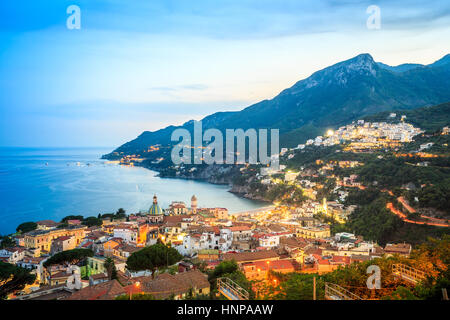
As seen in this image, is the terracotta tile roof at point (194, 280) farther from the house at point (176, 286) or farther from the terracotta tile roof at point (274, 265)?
the terracotta tile roof at point (274, 265)

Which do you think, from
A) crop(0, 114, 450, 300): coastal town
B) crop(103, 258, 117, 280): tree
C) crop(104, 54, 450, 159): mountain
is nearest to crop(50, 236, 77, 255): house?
crop(0, 114, 450, 300): coastal town

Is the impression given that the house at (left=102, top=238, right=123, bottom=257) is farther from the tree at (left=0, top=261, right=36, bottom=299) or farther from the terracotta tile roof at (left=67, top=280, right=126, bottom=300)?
the terracotta tile roof at (left=67, top=280, right=126, bottom=300)

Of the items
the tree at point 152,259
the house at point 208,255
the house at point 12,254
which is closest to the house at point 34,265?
the house at point 12,254

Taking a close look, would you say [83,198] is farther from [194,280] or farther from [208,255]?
[194,280]

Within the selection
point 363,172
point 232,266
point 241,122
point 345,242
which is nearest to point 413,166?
point 363,172

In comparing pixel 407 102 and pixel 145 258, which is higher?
pixel 407 102
